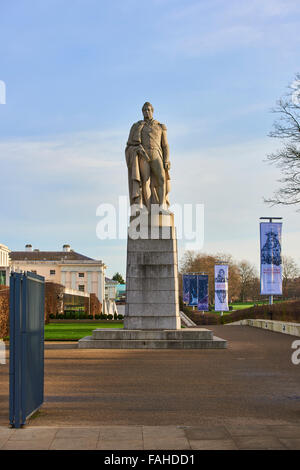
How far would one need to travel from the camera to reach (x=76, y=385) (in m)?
10.9

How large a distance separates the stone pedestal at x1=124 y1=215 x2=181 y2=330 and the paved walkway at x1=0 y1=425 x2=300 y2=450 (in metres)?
12.0

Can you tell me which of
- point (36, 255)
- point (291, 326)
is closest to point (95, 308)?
point (291, 326)

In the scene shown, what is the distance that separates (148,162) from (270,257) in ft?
46.1

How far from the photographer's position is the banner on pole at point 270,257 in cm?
3206

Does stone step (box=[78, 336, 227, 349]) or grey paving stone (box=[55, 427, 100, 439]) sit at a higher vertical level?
grey paving stone (box=[55, 427, 100, 439])

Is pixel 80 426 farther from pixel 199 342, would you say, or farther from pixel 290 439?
pixel 199 342

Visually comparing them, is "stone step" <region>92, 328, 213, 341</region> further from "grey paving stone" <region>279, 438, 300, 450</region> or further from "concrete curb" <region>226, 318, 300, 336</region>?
"grey paving stone" <region>279, 438, 300, 450</region>

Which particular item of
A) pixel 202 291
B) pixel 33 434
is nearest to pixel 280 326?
pixel 202 291

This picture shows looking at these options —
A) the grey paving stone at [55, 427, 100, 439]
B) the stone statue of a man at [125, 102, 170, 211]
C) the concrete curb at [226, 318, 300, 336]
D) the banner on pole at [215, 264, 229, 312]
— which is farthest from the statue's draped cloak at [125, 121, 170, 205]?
the banner on pole at [215, 264, 229, 312]

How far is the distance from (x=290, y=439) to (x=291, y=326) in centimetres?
2102

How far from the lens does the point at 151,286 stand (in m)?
19.1

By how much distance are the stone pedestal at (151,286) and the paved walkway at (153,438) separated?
1204cm

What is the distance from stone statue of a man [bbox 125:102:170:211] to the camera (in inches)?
790

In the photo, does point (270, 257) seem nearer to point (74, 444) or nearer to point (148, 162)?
point (148, 162)
